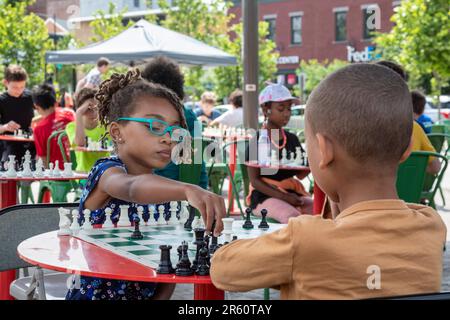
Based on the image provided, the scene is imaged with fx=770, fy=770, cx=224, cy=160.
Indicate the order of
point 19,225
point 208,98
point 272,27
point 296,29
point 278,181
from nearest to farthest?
point 19,225 < point 278,181 < point 208,98 < point 296,29 < point 272,27

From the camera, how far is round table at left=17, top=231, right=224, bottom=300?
191 cm

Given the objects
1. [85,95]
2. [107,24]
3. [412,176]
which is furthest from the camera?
[107,24]

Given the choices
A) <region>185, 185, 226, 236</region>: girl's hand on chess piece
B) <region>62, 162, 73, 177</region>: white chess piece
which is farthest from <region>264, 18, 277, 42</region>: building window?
<region>185, 185, 226, 236</region>: girl's hand on chess piece

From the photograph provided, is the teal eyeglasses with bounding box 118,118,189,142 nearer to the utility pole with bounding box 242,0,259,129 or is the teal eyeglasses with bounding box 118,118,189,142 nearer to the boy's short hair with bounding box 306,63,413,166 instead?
the boy's short hair with bounding box 306,63,413,166

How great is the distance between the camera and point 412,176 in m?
5.34

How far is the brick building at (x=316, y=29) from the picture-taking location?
40781 millimetres

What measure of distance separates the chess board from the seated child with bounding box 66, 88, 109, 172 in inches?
168

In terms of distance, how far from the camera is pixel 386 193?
1.74 meters

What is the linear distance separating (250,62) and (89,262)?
9.25 metres

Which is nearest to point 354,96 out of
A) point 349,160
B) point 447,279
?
point 349,160

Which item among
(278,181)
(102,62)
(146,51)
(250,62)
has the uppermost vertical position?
(146,51)

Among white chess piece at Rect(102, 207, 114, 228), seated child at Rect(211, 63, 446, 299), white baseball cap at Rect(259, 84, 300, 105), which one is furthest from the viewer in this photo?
white baseball cap at Rect(259, 84, 300, 105)

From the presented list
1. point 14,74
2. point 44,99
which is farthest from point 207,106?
point 44,99

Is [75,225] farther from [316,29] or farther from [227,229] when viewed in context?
[316,29]
